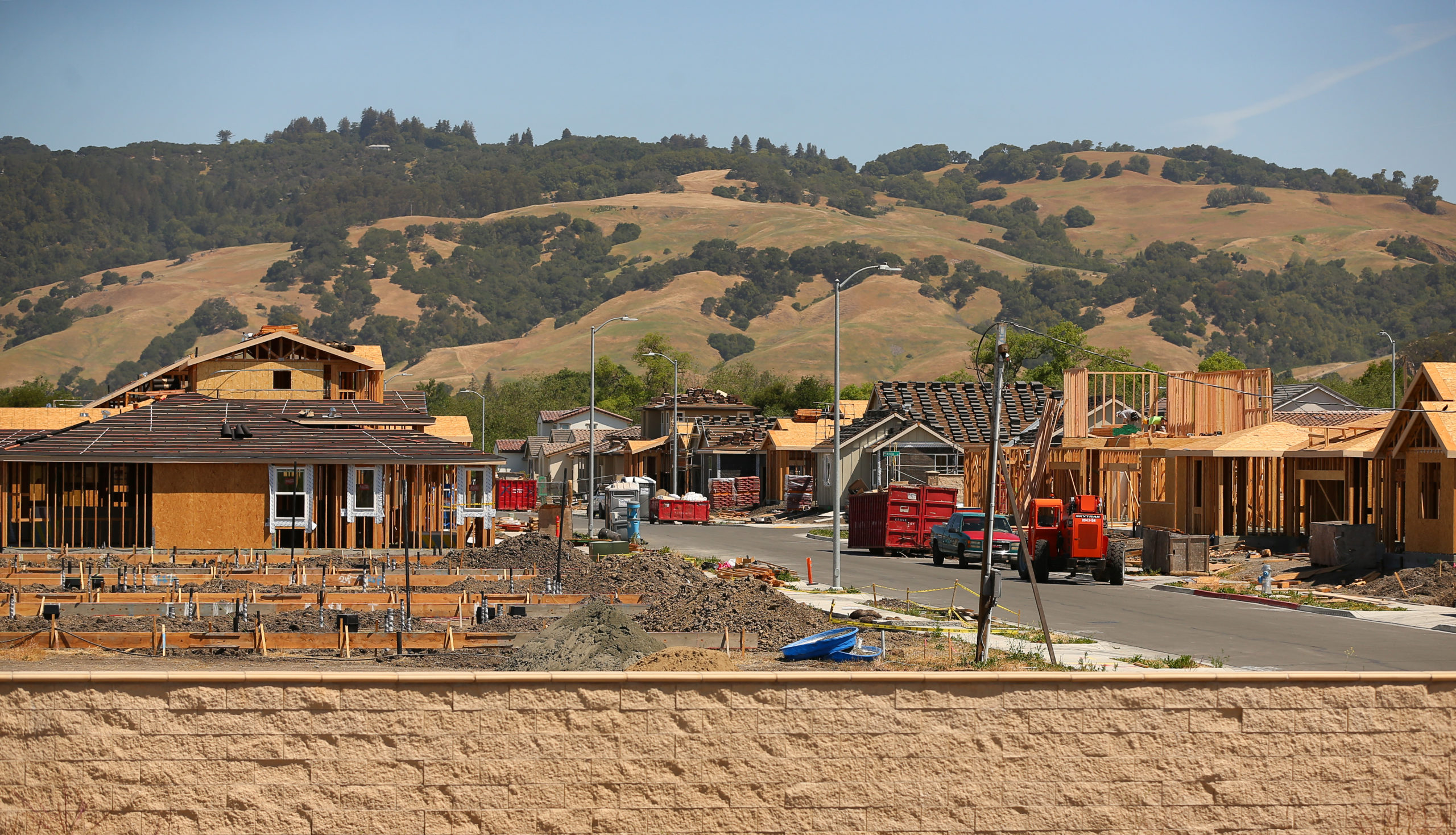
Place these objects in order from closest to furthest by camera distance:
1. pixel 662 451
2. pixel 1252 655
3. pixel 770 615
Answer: pixel 1252 655
pixel 770 615
pixel 662 451

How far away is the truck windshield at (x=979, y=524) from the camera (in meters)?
39.4

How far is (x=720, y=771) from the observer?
33.7 feet

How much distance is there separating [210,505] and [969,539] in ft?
71.2

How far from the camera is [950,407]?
7750cm

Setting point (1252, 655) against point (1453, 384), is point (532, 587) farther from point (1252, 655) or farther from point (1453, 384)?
point (1453, 384)

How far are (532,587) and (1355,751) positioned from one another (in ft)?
69.7

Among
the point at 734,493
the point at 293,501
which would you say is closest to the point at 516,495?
the point at 734,493

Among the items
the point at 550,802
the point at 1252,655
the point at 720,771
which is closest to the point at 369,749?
the point at 550,802

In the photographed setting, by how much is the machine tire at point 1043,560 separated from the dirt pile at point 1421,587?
7.41 metres

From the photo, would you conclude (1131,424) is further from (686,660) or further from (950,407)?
(686,660)

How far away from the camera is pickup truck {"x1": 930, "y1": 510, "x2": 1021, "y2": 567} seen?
3875cm

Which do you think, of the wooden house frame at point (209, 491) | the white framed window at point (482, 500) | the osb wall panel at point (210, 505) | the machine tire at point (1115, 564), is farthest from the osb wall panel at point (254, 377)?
the machine tire at point (1115, 564)

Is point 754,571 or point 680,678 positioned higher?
point 680,678

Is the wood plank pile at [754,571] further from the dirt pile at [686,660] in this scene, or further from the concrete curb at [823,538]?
the dirt pile at [686,660]
